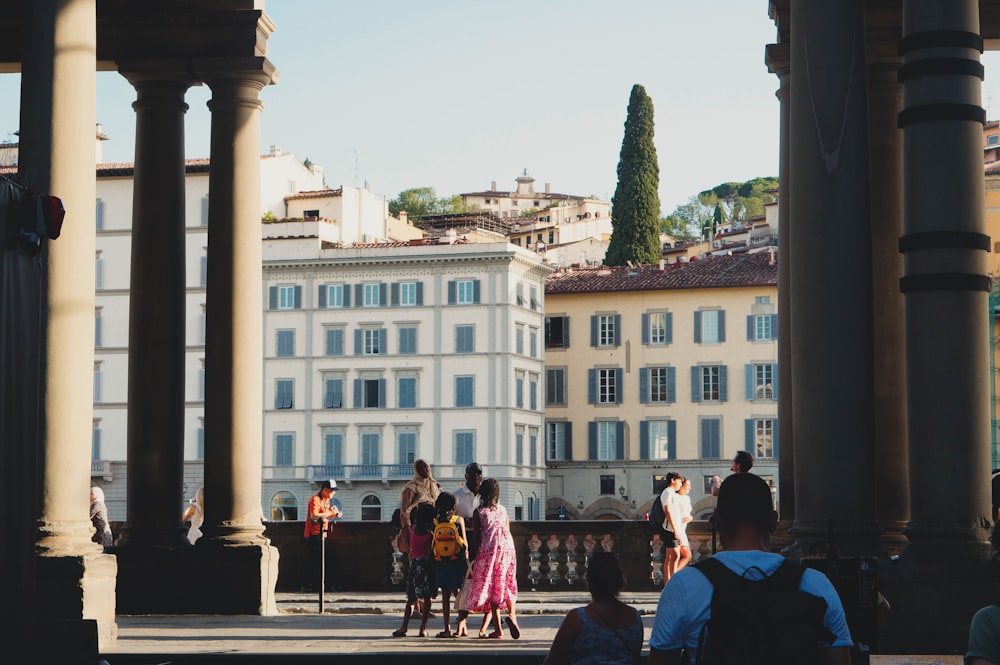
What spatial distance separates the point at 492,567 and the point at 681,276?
85.3 m

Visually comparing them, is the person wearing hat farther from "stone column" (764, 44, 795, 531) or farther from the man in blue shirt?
the man in blue shirt

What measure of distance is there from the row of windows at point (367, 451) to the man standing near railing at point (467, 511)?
3167 inches

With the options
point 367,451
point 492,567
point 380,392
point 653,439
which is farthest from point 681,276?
point 492,567

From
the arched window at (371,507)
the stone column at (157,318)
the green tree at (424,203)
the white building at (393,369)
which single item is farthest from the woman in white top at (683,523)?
the green tree at (424,203)

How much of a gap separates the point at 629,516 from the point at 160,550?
8465 centimetres

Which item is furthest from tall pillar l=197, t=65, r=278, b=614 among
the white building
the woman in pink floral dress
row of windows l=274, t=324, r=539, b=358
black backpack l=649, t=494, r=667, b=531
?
row of windows l=274, t=324, r=539, b=358

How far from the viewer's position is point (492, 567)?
1788cm

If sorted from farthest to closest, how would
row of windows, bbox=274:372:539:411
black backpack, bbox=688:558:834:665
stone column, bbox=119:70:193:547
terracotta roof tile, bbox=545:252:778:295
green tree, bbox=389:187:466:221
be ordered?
green tree, bbox=389:187:466:221 < row of windows, bbox=274:372:539:411 < terracotta roof tile, bbox=545:252:778:295 < stone column, bbox=119:70:193:547 < black backpack, bbox=688:558:834:665

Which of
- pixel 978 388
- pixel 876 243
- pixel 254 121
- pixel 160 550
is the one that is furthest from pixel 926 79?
pixel 160 550

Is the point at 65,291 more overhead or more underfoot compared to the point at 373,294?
more underfoot

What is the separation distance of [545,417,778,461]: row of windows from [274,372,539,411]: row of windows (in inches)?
155

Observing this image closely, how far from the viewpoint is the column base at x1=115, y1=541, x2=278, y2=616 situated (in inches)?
801

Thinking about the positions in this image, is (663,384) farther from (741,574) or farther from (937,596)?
(741,574)

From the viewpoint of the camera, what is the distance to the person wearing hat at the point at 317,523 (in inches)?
918
